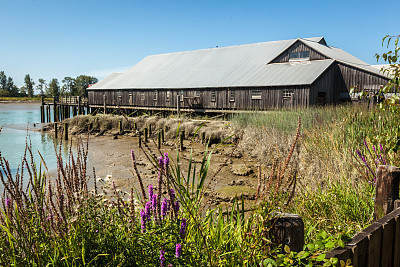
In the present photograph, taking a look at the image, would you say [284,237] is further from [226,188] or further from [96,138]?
[96,138]

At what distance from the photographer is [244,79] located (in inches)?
1059

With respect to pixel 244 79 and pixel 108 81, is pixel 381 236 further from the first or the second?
pixel 108 81

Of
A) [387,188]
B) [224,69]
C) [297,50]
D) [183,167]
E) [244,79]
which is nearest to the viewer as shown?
[387,188]

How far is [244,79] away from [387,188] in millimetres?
24188

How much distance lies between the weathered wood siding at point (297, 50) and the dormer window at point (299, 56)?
0.81ft

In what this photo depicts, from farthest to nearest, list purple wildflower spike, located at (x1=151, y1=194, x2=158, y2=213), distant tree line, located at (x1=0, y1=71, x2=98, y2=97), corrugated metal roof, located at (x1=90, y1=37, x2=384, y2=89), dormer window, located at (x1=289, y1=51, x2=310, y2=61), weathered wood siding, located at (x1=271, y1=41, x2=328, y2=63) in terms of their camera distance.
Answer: distant tree line, located at (x1=0, y1=71, x2=98, y2=97) → dormer window, located at (x1=289, y1=51, x2=310, y2=61) → weathered wood siding, located at (x1=271, y1=41, x2=328, y2=63) → corrugated metal roof, located at (x1=90, y1=37, x2=384, y2=89) → purple wildflower spike, located at (x1=151, y1=194, x2=158, y2=213)

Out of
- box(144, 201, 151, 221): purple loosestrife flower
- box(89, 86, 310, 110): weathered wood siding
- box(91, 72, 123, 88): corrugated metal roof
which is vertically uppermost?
box(91, 72, 123, 88): corrugated metal roof

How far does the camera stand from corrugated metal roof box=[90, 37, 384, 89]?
25.4 m

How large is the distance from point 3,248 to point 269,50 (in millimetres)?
30864

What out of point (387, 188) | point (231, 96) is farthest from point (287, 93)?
point (387, 188)

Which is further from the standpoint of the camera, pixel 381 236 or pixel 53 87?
pixel 53 87

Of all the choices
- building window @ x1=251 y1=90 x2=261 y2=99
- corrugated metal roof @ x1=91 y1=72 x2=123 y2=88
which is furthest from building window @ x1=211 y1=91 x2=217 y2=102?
corrugated metal roof @ x1=91 y1=72 x2=123 y2=88

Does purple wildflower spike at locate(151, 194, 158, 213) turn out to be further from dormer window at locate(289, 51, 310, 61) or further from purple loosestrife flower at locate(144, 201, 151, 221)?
dormer window at locate(289, 51, 310, 61)

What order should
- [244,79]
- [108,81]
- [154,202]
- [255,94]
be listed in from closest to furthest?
[154,202] → [255,94] → [244,79] → [108,81]
